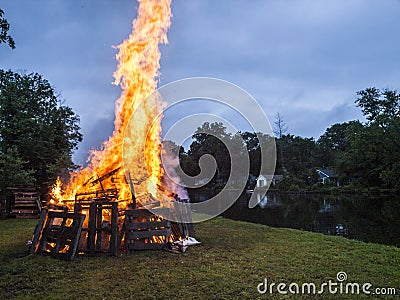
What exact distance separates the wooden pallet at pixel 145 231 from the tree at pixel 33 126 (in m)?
14.0

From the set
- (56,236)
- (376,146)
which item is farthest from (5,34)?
(376,146)

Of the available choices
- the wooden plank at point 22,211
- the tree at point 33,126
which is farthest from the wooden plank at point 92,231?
the tree at point 33,126

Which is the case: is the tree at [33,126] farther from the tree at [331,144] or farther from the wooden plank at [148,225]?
the tree at [331,144]

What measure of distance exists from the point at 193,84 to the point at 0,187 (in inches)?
563

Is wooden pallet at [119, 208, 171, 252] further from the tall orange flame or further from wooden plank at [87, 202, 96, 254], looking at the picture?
the tall orange flame

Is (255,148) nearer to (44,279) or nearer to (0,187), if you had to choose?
(0,187)

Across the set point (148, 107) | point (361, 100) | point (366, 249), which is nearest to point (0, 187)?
point (148, 107)

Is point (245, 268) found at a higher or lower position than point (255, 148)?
lower

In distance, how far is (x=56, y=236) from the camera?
27.7 feet

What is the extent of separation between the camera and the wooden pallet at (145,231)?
862cm

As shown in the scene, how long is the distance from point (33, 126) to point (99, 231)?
53.8 ft

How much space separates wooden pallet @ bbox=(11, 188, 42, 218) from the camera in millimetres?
17844

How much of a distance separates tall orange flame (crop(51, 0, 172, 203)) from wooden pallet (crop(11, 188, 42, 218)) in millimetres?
8494

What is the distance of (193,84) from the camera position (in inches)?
444
